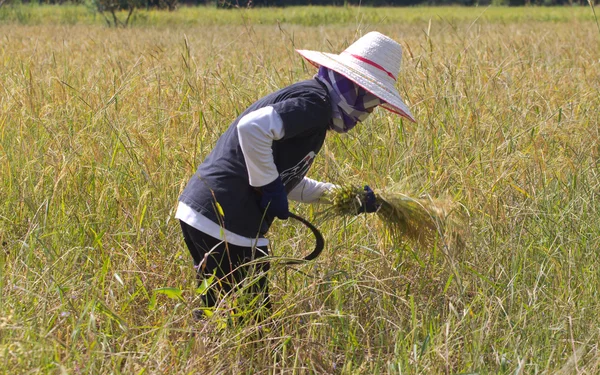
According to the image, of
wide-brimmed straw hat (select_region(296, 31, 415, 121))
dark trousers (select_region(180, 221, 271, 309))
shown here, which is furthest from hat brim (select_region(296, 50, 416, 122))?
dark trousers (select_region(180, 221, 271, 309))

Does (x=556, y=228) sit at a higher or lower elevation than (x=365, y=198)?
lower

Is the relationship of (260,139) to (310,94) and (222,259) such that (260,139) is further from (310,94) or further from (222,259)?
(222,259)

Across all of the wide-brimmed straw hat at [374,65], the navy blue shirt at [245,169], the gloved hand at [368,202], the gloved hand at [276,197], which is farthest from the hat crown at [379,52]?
the gloved hand at [276,197]

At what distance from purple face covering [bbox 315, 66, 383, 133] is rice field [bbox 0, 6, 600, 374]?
0.30 meters

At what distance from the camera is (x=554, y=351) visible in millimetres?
1856

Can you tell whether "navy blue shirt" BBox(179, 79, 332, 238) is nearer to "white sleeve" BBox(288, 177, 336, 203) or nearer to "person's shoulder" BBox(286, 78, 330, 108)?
"person's shoulder" BBox(286, 78, 330, 108)

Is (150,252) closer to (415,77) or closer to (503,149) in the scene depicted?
(503,149)

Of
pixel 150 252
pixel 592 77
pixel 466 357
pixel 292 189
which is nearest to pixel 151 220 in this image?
pixel 150 252

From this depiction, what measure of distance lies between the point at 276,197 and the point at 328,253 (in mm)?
436

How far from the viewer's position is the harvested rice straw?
2111 millimetres

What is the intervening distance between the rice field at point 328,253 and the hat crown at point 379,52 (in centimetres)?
38

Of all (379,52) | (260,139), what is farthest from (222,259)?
(379,52)

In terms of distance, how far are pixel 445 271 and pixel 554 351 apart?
47 centimetres

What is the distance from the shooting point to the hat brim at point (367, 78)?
196 cm
